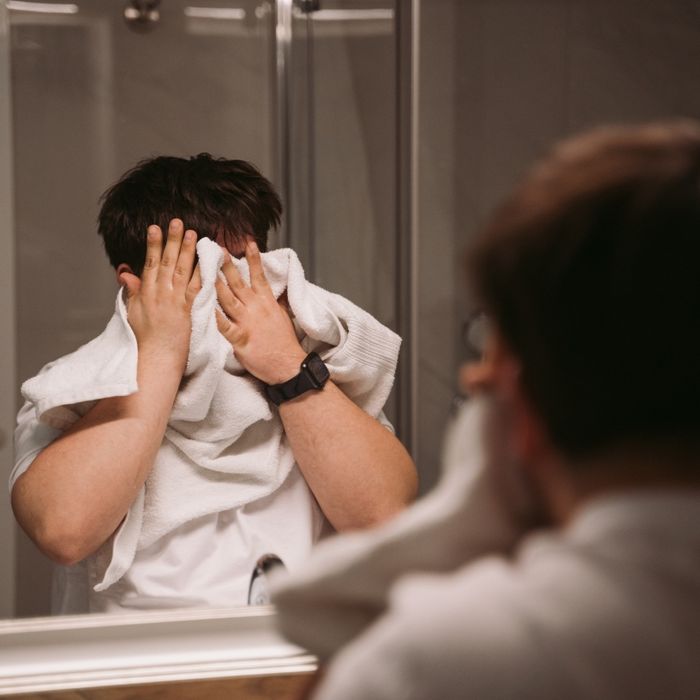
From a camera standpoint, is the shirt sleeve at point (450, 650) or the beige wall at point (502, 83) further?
the beige wall at point (502, 83)

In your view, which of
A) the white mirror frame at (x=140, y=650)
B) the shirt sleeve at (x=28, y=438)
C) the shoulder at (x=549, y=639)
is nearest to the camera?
the shoulder at (x=549, y=639)

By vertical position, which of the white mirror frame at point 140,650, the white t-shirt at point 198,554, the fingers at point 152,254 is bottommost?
the white mirror frame at point 140,650

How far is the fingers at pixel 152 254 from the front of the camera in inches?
33.0

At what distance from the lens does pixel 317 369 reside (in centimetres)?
88

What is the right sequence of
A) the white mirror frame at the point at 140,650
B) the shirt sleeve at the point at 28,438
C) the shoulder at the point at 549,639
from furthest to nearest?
the shirt sleeve at the point at 28,438, the white mirror frame at the point at 140,650, the shoulder at the point at 549,639

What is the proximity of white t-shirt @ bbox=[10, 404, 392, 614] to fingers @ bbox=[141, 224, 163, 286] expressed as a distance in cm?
18

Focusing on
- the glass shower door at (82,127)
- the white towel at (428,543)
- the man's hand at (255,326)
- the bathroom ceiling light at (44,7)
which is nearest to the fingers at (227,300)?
the man's hand at (255,326)

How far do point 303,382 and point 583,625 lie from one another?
59 centimetres

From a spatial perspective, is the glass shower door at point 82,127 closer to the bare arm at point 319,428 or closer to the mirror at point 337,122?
the mirror at point 337,122

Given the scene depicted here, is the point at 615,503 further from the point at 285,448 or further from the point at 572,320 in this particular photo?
the point at 285,448

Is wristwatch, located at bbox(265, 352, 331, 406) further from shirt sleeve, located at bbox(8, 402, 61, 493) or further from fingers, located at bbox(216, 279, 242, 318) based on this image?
shirt sleeve, located at bbox(8, 402, 61, 493)

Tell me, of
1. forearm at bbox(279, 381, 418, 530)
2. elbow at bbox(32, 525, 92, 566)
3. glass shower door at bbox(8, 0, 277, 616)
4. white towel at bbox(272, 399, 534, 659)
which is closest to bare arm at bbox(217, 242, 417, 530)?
forearm at bbox(279, 381, 418, 530)

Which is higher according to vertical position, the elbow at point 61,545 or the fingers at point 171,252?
the fingers at point 171,252

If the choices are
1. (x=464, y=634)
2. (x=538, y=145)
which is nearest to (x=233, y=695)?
(x=464, y=634)
